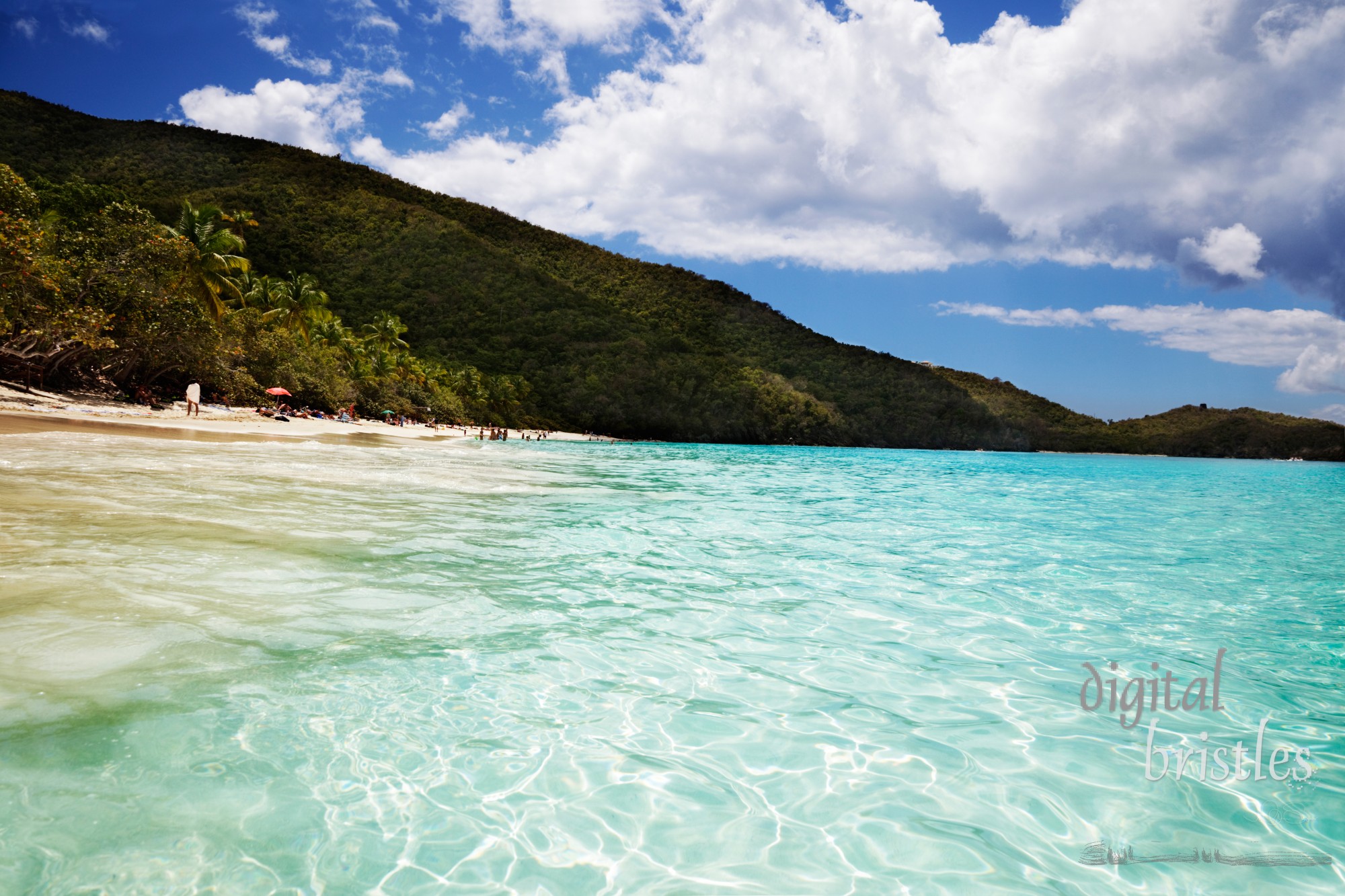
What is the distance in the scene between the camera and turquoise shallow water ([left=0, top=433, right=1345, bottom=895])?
2.90m

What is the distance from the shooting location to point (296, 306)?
158 feet

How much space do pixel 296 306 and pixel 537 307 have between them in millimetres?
50639

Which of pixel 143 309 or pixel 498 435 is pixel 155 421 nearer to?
pixel 143 309

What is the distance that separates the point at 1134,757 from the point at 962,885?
1905 mm

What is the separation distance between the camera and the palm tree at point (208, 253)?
34.3 metres

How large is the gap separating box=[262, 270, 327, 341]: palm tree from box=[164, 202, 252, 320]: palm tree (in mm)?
5886

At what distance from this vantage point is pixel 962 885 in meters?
2.90

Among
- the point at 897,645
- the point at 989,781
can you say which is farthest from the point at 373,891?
the point at 897,645

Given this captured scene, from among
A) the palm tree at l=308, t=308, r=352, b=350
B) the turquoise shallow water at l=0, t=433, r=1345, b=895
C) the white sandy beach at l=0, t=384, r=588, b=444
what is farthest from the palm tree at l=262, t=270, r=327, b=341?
the turquoise shallow water at l=0, t=433, r=1345, b=895

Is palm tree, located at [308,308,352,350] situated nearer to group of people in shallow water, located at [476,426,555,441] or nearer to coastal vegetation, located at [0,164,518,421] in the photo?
coastal vegetation, located at [0,164,518,421]

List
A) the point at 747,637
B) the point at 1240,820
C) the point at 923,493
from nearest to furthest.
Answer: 1. the point at 1240,820
2. the point at 747,637
3. the point at 923,493

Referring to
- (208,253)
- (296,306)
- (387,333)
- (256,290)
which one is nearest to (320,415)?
(208,253)

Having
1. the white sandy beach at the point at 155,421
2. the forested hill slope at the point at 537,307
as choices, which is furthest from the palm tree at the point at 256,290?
the forested hill slope at the point at 537,307

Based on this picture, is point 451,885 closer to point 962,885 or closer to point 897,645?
point 962,885
